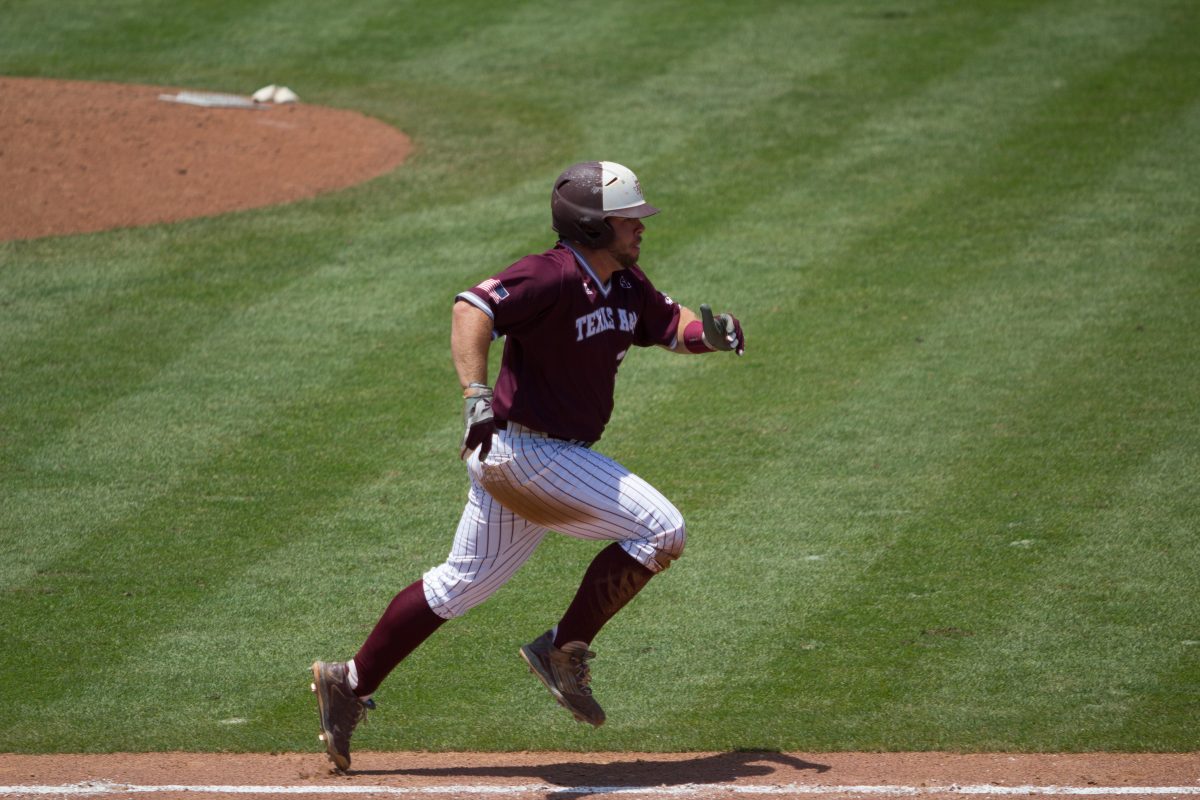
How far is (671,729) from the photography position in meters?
5.18

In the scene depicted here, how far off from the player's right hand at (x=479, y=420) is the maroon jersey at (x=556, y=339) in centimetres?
27

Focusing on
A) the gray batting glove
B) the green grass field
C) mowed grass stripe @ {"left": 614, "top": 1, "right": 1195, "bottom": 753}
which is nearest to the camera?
the gray batting glove

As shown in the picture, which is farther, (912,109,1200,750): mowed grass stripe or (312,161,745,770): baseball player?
(912,109,1200,750): mowed grass stripe

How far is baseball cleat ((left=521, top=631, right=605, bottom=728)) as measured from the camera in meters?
4.82

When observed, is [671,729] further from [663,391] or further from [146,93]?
[146,93]

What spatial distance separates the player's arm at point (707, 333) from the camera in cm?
482

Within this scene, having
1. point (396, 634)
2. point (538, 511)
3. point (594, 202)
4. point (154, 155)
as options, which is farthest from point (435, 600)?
point (154, 155)

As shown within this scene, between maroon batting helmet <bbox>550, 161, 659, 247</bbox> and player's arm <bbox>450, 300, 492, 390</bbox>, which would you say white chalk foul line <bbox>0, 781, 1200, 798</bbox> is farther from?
maroon batting helmet <bbox>550, 161, 659, 247</bbox>

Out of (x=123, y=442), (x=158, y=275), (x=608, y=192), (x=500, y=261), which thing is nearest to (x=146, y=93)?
(x=158, y=275)

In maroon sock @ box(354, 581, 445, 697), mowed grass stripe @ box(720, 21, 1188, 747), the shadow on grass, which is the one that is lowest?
mowed grass stripe @ box(720, 21, 1188, 747)

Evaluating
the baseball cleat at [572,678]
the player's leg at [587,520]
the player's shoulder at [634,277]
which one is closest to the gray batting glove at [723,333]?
the player's shoulder at [634,277]

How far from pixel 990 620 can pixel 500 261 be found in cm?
476

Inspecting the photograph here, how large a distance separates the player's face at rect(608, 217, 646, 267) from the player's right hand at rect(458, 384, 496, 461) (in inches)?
28.2

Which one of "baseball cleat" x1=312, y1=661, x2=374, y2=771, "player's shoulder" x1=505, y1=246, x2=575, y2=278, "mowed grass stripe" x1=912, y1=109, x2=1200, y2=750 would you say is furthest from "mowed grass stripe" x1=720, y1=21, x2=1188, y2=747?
"player's shoulder" x1=505, y1=246, x2=575, y2=278
